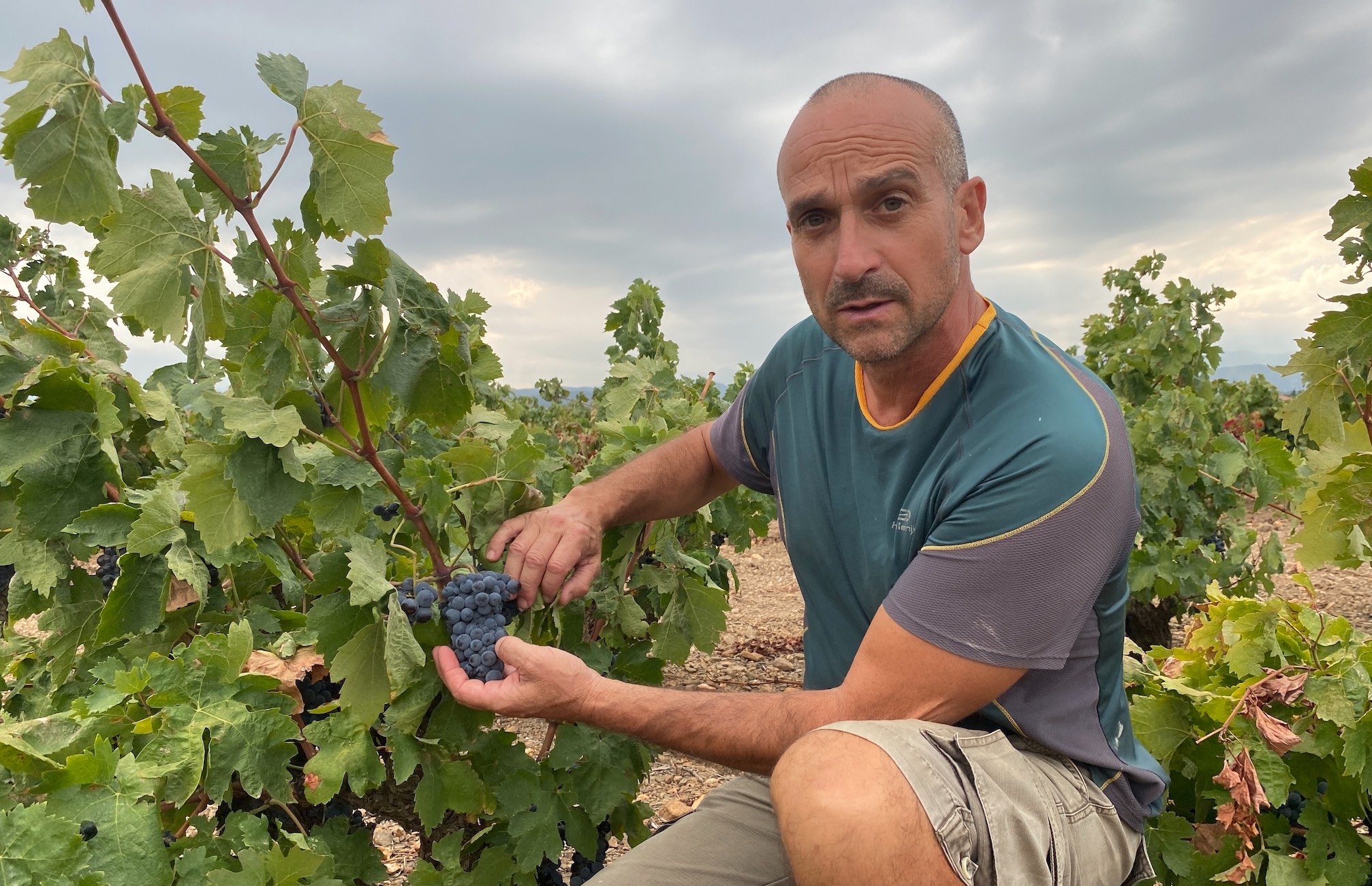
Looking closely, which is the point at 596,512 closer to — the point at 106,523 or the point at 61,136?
the point at 106,523

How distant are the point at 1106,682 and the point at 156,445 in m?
2.62

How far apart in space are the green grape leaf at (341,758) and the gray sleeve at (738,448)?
1.35m

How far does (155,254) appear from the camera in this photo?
1.98 metres

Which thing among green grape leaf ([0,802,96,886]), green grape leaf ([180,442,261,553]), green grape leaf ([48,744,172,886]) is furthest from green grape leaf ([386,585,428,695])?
green grape leaf ([0,802,96,886])

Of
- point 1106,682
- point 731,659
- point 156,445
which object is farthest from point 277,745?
point 731,659

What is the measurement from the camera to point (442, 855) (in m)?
2.62

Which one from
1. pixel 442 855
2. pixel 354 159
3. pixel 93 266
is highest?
pixel 354 159

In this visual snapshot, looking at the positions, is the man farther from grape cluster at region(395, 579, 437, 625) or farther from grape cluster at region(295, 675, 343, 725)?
grape cluster at region(295, 675, 343, 725)

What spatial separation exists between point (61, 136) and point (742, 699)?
72.9 inches

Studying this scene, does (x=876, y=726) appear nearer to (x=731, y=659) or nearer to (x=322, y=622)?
(x=322, y=622)

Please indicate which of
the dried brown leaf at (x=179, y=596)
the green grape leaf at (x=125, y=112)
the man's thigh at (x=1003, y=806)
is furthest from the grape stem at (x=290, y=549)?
the man's thigh at (x=1003, y=806)

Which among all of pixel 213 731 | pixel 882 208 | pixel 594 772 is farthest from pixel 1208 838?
pixel 213 731

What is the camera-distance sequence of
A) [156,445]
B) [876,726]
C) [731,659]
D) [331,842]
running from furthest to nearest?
[731,659]
[156,445]
[331,842]
[876,726]

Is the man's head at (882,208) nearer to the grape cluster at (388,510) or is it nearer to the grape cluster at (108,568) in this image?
the grape cluster at (388,510)
